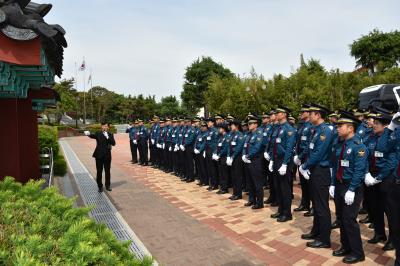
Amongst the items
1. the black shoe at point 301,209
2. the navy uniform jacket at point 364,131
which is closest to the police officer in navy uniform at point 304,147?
the black shoe at point 301,209

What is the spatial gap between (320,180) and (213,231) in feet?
6.45

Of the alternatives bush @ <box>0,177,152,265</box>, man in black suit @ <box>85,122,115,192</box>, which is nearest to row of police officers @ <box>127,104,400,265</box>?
man in black suit @ <box>85,122,115,192</box>

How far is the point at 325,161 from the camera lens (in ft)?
16.8

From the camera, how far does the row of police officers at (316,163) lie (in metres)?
4.43

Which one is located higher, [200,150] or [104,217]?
[200,150]

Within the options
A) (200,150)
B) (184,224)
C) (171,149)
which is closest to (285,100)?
(171,149)

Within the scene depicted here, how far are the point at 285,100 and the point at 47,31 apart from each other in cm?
1589

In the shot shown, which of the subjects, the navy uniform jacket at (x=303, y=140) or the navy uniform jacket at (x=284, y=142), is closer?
the navy uniform jacket at (x=284, y=142)

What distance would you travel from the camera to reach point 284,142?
6.61 m

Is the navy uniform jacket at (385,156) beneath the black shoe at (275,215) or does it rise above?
above

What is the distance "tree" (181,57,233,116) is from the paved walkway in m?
35.5

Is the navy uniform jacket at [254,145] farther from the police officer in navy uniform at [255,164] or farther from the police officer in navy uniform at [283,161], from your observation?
the police officer in navy uniform at [283,161]

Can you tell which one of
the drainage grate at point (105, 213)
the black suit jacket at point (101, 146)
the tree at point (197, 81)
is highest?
the tree at point (197, 81)

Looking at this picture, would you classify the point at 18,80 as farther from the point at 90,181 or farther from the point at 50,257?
the point at 90,181
